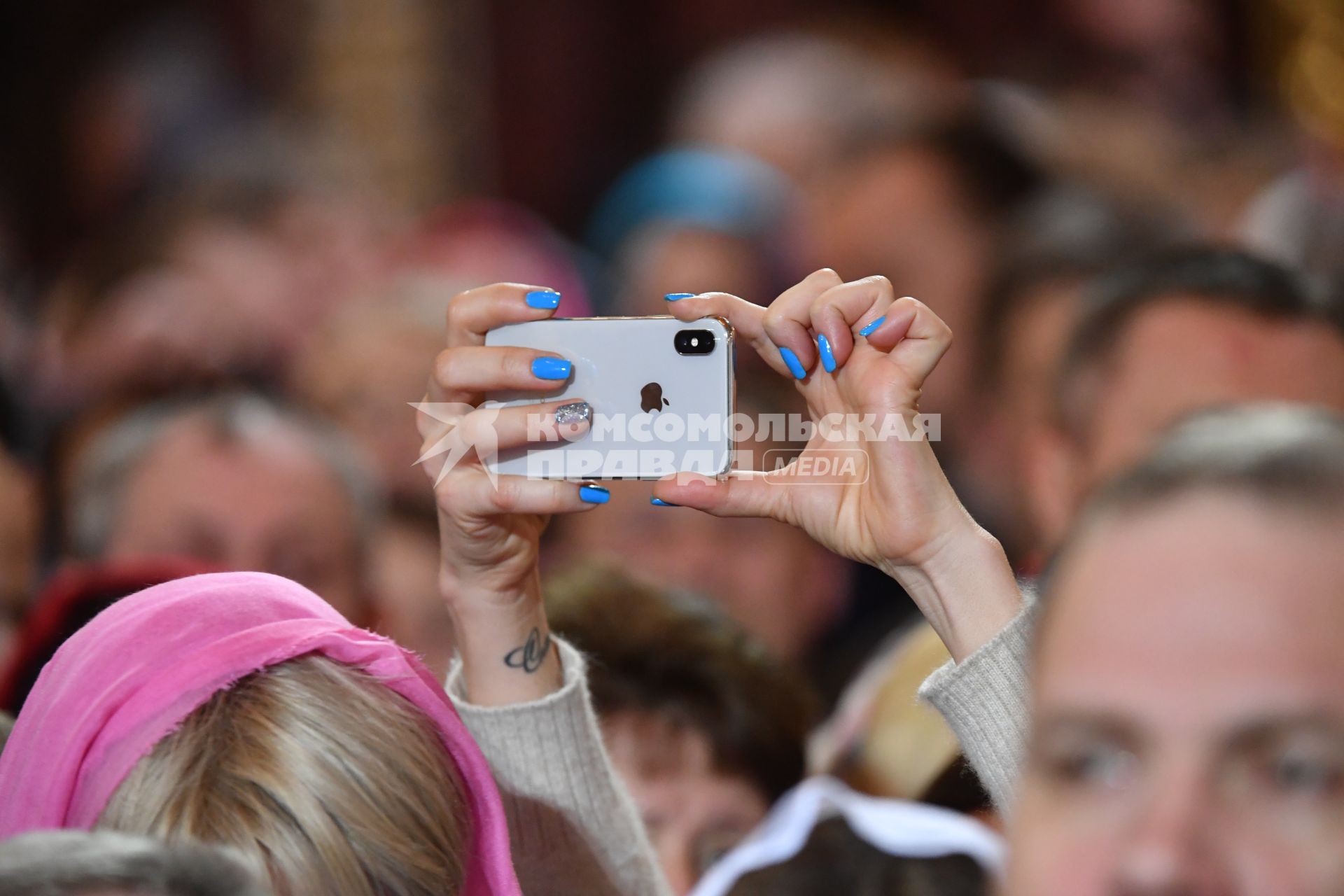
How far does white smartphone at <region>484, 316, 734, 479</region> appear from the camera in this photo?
1.59m

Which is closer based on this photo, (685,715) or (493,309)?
(493,309)

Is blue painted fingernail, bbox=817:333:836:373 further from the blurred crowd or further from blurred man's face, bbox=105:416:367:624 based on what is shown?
blurred man's face, bbox=105:416:367:624

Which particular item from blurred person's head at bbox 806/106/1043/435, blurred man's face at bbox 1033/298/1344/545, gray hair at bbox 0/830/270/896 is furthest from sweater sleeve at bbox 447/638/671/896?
blurred person's head at bbox 806/106/1043/435

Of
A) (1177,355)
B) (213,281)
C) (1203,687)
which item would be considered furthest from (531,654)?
(213,281)

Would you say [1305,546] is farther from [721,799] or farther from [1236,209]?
[1236,209]

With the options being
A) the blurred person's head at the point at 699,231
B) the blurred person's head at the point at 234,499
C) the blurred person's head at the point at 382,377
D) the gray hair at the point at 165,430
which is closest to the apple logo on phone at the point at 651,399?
the blurred person's head at the point at 234,499

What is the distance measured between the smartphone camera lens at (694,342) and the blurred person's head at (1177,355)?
964mm

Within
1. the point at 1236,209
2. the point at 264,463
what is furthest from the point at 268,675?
the point at 1236,209

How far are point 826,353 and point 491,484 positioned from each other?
351 mm

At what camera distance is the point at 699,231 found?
209 inches

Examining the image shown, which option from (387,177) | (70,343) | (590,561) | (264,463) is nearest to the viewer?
(590,561)

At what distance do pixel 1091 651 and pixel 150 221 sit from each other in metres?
4.72

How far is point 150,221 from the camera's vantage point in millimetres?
5281

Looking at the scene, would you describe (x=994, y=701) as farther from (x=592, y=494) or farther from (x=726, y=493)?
(x=592, y=494)
